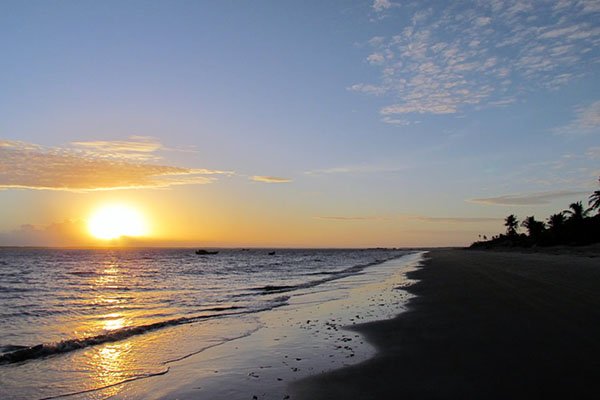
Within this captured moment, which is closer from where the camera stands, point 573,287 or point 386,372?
point 386,372

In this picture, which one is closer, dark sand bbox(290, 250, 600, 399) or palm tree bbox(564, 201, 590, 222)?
dark sand bbox(290, 250, 600, 399)

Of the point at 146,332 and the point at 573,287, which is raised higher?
the point at 573,287

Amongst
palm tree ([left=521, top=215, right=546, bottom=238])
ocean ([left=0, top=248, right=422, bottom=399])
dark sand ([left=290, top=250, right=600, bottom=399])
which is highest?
palm tree ([left=521, top=215, right=546, bottom=238])

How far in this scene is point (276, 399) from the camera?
8.09m

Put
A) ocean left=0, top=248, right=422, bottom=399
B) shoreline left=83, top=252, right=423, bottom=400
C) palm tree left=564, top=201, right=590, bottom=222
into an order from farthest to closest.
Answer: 1. palm tree left=564, top=201, right=590, bottom=222
2. ocean left=0, top=248, right=422, bottom=399
3. shoreline left=83, top=252, right=423, bottom=400

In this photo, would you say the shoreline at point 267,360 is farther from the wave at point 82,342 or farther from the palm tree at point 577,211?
the palm tree at point 577,211

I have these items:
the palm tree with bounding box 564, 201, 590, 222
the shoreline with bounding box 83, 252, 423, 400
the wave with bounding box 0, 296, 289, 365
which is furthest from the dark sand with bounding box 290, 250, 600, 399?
the palm tree with bounding box 564, 201, 590, 222

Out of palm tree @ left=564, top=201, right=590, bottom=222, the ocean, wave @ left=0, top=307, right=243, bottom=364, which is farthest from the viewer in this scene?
palm tree @ left=564, top=201, right=590, bottom=222

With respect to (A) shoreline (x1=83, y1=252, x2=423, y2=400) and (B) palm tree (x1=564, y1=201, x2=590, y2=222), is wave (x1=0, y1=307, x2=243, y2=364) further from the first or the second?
(B) palm tree (x1=564, y1=201, x2=590, y2=222)

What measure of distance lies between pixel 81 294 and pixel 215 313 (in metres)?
16.4

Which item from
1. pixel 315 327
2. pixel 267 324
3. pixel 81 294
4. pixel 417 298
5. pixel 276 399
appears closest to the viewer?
pixel 276 399

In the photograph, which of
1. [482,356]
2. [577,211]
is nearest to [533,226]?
[577,211]

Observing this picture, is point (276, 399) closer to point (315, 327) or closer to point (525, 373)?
point (525, 373)

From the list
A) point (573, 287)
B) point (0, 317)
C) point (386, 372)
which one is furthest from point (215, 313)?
point (573, 287)
